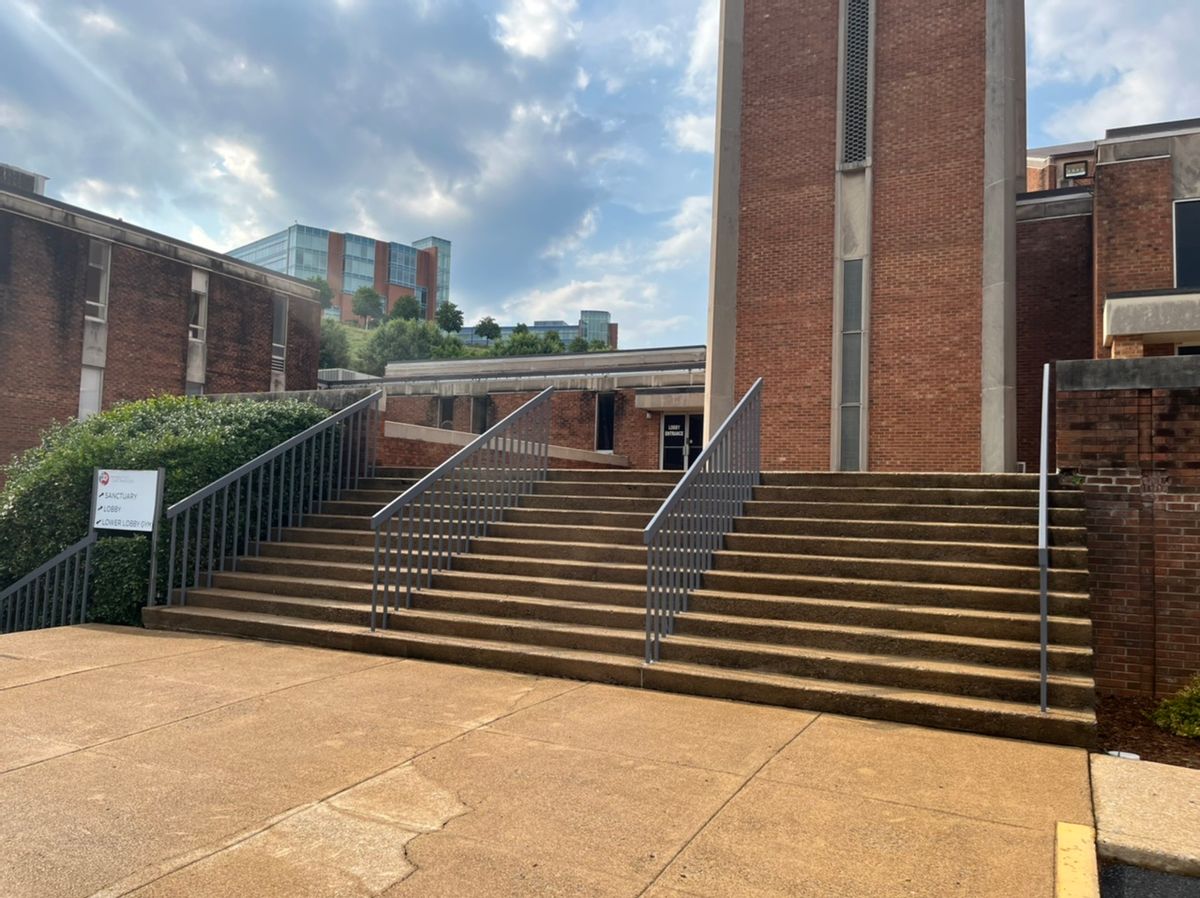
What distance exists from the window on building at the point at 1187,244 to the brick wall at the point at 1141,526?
10.2m

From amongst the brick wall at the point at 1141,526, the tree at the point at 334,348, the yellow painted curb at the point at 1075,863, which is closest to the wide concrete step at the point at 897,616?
the brick wall at the point at 1141,526

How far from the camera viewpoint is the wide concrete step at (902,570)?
613 cm

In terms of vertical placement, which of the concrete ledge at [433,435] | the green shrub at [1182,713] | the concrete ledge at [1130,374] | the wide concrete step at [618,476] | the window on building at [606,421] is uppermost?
the window on building at [606,421]

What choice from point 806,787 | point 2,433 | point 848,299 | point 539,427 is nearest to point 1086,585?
point 806,787

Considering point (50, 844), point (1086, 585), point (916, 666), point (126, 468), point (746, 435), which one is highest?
point (746, 435)

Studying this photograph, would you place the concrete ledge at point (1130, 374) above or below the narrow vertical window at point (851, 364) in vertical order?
below

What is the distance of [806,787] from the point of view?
3988mm

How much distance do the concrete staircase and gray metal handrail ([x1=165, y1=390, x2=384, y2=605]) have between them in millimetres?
348

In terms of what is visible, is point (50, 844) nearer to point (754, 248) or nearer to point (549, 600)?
point (549, 600)

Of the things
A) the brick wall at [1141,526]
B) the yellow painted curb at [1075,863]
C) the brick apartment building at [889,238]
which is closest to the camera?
the yellow painted curb at [1075,863]

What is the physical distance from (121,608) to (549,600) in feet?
14.5

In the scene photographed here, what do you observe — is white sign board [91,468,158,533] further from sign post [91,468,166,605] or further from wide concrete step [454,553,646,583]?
wide concrete step [454,553,646,583]

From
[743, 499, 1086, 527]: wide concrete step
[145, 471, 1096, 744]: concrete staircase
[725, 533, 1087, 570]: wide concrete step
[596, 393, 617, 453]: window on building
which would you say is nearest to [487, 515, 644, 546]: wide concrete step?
[145, 471, 1096, 744]: concrete staircase

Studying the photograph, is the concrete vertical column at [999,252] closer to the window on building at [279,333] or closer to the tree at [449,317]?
the window on building at [279,333]
